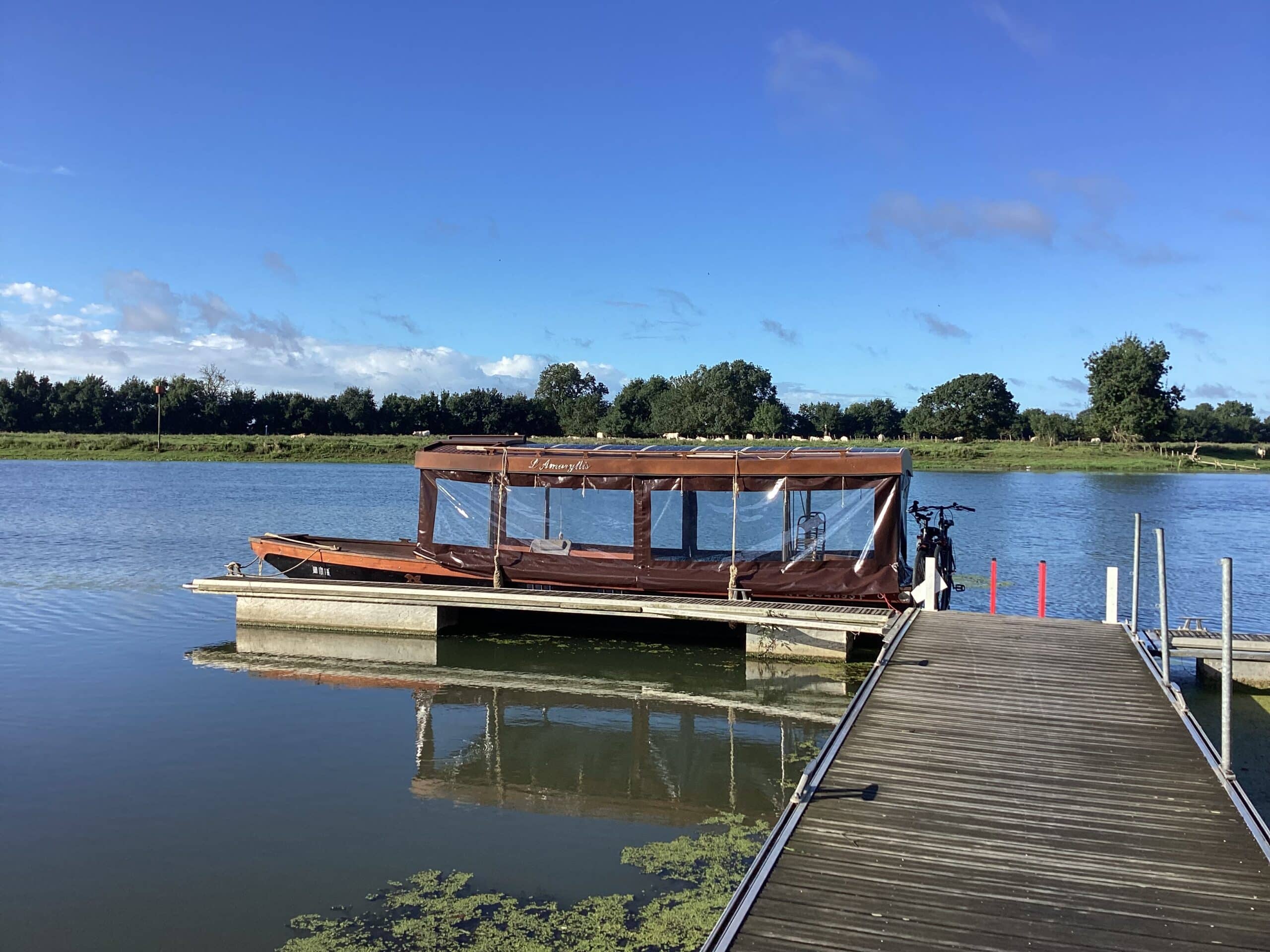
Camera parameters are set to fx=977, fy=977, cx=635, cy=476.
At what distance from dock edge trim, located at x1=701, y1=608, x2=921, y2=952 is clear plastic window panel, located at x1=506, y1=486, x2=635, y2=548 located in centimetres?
602

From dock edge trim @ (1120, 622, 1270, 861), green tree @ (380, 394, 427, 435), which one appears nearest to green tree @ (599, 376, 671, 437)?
green tree @ (380, 394, 427, 435)

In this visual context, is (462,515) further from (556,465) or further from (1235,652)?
(1235,652)

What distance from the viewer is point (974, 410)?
319ft

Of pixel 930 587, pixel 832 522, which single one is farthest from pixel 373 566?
pixel 930 587

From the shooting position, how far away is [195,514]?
3350cm

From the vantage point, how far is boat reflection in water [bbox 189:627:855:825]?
9.39 m

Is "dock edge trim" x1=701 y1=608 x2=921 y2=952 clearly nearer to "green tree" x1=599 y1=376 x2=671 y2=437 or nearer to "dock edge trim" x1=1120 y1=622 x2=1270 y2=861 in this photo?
"dock edge trim" x1=1120 y1=622 x2=1270 y2=861

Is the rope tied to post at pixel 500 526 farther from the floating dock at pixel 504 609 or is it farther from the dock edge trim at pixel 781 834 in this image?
the dock edge trim at pixel 781 834

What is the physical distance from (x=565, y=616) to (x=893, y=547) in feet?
18.6

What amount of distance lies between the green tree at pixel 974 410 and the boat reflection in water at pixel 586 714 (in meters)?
88.2

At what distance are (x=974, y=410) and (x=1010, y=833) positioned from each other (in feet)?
318

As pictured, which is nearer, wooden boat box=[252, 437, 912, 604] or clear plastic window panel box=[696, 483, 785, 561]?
wooden boat box=[252, 437, 912, 604]

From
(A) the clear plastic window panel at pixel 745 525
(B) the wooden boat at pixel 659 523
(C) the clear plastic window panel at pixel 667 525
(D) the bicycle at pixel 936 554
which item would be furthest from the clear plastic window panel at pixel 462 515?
(D) the bicycle at pixel 936 554

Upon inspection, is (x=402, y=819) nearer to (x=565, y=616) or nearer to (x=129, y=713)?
(x=129, y=713)
